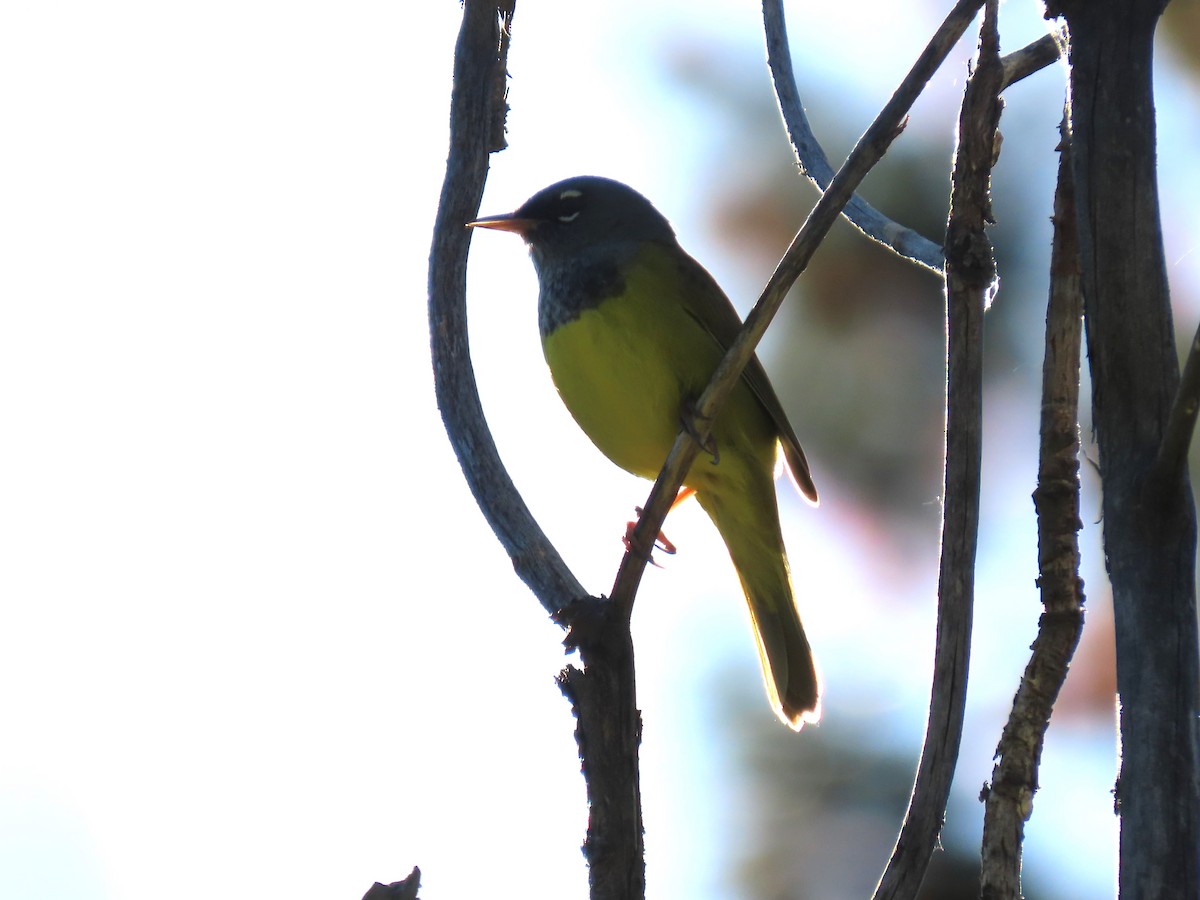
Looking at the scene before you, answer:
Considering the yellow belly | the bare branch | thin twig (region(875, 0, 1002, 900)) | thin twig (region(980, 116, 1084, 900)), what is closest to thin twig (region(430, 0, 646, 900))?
thin twig (region(875, 0, 1002, 900))

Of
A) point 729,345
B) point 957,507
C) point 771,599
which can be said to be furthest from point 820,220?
point 771,599

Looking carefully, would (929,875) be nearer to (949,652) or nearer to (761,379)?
(761,379)

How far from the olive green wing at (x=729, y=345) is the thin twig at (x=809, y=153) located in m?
1.08

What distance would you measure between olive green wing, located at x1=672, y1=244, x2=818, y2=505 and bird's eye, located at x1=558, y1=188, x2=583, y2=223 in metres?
0.67

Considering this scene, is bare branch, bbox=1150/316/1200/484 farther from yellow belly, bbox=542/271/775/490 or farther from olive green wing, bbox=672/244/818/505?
olive green wing, bbox=672/244/818/505

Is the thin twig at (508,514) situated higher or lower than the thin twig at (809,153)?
lower

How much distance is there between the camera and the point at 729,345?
181 inches

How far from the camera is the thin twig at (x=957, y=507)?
2.25 metres

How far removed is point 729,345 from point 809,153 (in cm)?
114

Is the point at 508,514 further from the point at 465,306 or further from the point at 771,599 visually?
the point at 771,599

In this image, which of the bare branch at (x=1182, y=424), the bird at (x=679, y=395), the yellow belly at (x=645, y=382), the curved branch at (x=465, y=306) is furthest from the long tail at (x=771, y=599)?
the bare branch at (x=1182, y=424)

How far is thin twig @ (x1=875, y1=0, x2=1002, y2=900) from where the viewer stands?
225 cm

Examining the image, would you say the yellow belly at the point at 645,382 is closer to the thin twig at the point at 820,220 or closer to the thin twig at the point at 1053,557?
the thin twig at the point at 820,220

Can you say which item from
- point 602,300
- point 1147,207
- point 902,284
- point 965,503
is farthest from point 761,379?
point 1147,207
